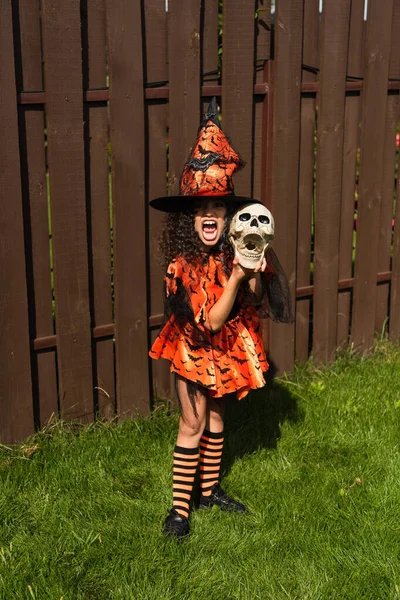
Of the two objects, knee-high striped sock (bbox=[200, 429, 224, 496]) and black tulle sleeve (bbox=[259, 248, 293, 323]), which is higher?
black tulle sleeve (bbox=[259, 248, 293, 323])

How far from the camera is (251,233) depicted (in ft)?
10.5

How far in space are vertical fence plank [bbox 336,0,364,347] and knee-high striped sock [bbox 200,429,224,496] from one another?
1.87 metres

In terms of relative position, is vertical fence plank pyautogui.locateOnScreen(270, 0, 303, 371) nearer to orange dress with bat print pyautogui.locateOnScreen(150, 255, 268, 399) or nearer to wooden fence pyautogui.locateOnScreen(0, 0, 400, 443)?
wooden fence pyautogui.locateOnScreen(0, 0, 400, 443)

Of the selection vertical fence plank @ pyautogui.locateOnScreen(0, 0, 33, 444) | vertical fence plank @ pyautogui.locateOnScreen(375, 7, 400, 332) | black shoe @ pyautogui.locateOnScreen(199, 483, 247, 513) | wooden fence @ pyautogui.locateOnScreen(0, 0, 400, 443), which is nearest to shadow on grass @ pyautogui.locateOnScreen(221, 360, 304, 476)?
black shoe @ pyautogui.locateOnScreen(199, 483, 247, 513)

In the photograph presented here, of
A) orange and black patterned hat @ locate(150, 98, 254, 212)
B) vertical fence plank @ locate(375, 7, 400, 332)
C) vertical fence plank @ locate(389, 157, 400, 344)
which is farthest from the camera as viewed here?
vertical fence plank @ locate(389, 157, 400, 344)

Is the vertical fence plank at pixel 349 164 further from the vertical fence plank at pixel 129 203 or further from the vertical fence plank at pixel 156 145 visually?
the vertical fence plank at pixel 129 203

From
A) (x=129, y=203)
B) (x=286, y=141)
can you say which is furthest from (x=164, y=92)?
(x=286, y=141)

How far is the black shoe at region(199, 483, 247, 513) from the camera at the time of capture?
3.80 metres

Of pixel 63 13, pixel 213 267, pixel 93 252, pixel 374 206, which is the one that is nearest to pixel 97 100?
pixel 63 13

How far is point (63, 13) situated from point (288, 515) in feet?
8.37

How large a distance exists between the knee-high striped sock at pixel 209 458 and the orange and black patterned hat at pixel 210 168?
1.12 m

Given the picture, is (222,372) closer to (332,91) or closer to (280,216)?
(280,216)

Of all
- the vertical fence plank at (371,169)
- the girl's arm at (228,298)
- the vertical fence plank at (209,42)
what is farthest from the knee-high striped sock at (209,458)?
the vertical fence plank at (371,169)

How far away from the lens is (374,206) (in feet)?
17.8
